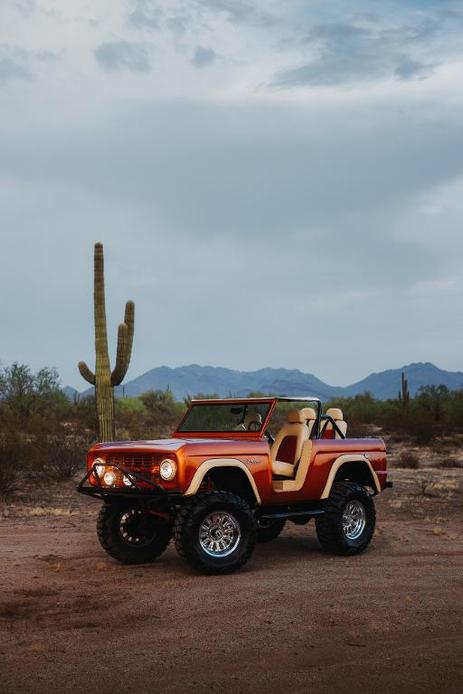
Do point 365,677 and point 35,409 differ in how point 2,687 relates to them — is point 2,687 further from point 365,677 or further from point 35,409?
point 35,409

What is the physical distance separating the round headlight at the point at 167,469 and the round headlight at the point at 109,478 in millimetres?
777

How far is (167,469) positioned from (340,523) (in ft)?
8.93

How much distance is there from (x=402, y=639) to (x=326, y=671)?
1080 millimetres

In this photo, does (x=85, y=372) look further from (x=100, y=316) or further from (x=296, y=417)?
(x=296, y=417)

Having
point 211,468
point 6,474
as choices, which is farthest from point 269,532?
point 6,474

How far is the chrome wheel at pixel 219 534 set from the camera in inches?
409

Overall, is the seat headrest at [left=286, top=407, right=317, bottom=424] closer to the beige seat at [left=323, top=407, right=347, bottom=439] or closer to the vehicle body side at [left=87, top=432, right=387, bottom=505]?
the vehicle body side at [left=87, top=432, right=387, bottom=505]

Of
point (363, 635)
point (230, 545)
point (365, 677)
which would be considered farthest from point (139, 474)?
point (365, 677)

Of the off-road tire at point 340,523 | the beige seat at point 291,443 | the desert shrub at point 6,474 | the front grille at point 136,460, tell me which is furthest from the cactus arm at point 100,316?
the front grille at point 136,460

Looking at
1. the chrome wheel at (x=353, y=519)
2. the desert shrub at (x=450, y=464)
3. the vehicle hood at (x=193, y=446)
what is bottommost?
the chrome wheel at (x=353, y=519)

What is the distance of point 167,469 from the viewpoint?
401 inches

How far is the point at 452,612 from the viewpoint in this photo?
8.52 meters

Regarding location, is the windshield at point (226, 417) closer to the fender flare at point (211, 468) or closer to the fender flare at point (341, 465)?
the fender flare at point (211, 468)

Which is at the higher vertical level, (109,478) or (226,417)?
(226,417)
